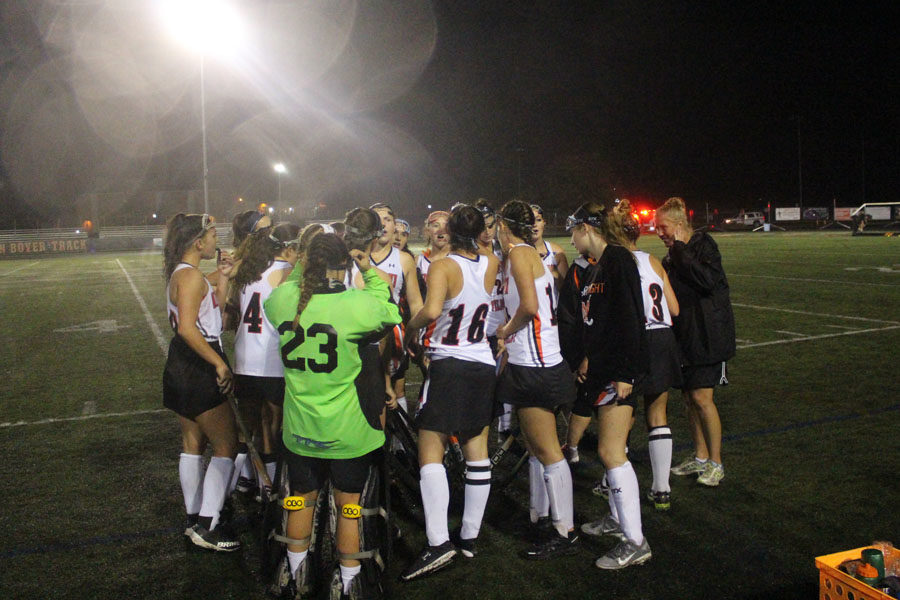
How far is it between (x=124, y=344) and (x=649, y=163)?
7355 cm

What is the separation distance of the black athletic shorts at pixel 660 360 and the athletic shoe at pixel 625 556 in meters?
0.99

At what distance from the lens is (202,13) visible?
20.6m

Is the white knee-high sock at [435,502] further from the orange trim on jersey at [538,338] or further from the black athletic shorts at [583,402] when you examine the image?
the black athletic shorts at [583,402]

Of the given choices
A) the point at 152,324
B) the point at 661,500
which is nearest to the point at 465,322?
the point at 661,500

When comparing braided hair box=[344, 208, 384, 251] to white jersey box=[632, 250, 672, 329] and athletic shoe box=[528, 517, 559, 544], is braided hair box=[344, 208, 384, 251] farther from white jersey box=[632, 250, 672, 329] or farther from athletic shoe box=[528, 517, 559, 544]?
athletic shoe box=[528, 517, 559, 544]

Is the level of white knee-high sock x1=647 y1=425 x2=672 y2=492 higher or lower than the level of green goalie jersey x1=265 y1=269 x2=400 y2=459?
lower

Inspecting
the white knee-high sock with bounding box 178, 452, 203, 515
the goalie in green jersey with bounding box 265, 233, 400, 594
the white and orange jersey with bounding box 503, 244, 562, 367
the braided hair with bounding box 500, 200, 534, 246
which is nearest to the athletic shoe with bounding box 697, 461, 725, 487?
the white and orange jersey with bounding box 503, 244, 562, 367

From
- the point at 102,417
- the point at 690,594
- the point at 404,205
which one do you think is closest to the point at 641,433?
the point at 690,594

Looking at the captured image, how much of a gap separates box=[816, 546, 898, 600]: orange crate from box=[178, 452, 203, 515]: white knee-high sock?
3.39m

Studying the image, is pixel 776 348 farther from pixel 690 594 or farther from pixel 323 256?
pixel 323 256

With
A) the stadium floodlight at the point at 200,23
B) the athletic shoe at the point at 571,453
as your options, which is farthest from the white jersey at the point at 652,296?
the stadium floodlight at the point at 200,23

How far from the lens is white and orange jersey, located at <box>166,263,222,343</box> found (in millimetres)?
4078

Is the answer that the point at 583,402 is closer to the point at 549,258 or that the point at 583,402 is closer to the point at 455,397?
the point at 455,397

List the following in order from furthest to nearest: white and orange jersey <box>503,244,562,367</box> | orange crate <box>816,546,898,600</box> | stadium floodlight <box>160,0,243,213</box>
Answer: stadium floodlight <box>160,0,243,213</box> → white and orange jersey <box>503,244,562,367</box> → orange crate <box>816,546,898,600</box>
